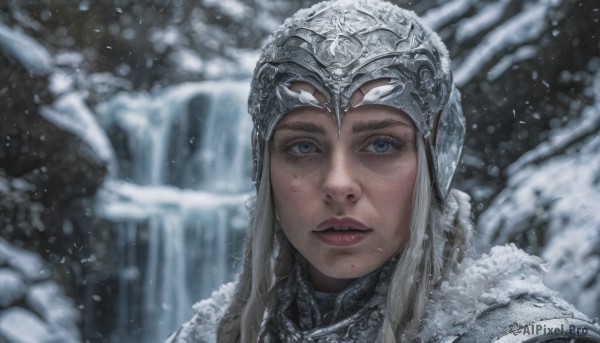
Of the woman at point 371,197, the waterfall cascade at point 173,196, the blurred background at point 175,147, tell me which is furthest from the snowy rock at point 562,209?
the woman at point 371,197

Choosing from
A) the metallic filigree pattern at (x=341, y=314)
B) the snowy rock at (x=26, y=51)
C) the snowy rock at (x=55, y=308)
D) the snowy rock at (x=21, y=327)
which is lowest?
the metallic filigree pattern at (x=341, y=314)

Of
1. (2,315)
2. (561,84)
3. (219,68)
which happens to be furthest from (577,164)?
(2,315)

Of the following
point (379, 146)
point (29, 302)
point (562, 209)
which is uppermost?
point (562, 209)

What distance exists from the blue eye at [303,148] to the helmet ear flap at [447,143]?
0.25 metres

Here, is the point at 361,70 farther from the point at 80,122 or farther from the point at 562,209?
A: the point at 80,122

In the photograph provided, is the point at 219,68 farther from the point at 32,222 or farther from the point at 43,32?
the point at 32,222

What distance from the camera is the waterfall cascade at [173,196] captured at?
436 cm

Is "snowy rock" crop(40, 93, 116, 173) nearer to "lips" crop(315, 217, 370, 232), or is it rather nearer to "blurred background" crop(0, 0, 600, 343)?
"blurred background" crop(0, 0, 600, 343)

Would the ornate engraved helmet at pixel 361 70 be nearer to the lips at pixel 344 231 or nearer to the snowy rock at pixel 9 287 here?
the lips at pixel 344 231

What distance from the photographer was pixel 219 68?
14.8 ft

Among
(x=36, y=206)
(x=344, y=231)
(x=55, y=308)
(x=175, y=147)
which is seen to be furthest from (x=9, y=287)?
(x=344, y=231)

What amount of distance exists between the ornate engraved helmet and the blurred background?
2384mm

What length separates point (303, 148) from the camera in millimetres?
1507

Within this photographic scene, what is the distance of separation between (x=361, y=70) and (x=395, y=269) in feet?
1.26
